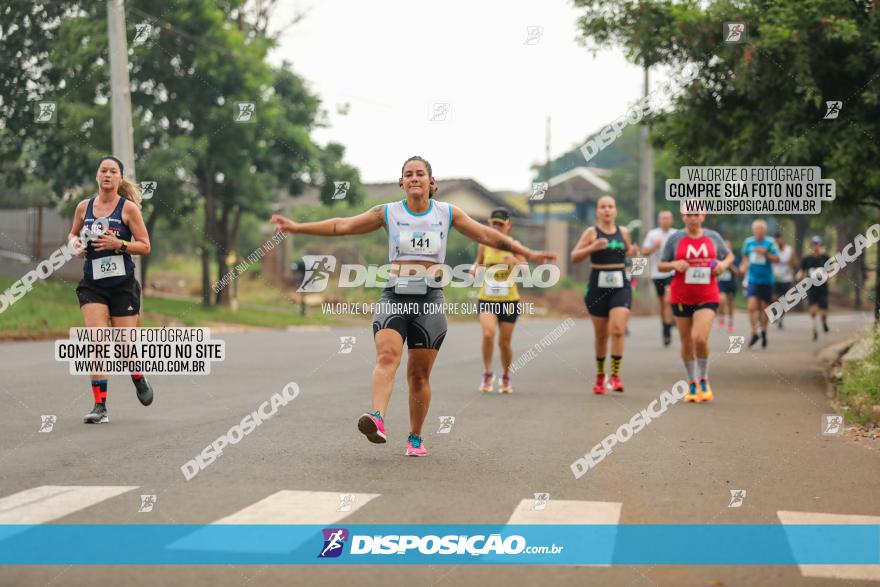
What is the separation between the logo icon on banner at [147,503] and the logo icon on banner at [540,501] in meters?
2.04

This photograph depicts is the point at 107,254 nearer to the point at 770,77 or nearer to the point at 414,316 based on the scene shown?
the point at 414,316

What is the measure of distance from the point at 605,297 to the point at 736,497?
6.19 m

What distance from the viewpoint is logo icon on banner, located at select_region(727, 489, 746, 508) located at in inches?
260

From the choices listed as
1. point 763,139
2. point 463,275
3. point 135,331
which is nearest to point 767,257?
point 763,139

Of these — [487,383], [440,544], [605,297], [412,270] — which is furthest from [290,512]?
[605,297]

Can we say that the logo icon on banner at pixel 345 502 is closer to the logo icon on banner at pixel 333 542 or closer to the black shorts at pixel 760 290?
the logo icon on banner at pixel 333 542

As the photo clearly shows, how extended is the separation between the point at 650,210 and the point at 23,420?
28.4 m

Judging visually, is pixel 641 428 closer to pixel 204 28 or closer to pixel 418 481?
pixel 418 481

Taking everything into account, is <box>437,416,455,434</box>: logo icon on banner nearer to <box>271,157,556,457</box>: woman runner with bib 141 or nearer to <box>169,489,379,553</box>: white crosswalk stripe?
<box>271,157,556,457</box>: woman runner with bib 141

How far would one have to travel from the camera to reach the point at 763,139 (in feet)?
46.0

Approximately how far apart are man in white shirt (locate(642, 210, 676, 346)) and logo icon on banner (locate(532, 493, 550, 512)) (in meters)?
11.0

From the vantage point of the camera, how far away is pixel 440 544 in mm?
5555

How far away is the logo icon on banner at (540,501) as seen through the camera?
6391 millimetres

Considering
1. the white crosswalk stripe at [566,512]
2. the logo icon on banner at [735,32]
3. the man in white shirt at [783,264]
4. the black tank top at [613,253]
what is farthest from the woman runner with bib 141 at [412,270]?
the man in white shirt at [783,264]
